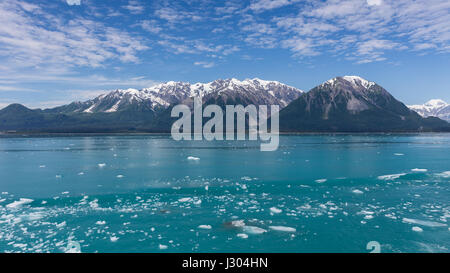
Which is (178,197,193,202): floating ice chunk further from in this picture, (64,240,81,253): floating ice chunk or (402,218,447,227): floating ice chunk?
(402,218,447,227): floating ice chunk

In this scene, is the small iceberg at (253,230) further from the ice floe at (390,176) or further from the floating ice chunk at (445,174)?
the floating ice chunk at (445,174)

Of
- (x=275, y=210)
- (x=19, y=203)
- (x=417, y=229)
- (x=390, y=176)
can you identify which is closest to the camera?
(x=417, y=229)

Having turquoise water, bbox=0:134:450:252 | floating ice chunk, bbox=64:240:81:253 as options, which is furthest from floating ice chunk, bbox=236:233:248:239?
floating ice chunk, bbox=64:240:81:253

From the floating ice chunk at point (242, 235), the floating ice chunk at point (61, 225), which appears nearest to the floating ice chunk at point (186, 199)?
the floating ice chunk at point (61, 225)

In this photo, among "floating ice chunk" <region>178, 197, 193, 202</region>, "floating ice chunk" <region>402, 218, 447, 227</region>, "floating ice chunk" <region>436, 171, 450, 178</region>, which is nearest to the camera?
"floating ice chunk" <region>402, 218, 447, 227</region>

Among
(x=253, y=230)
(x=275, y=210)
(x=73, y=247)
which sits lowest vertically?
(x=73, y=247)

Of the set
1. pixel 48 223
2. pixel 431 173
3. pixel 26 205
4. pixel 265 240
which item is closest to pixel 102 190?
pixel 26 205

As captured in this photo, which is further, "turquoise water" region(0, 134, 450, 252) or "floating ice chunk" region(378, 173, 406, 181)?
"floating ice chunk" region(378, 173, 406, 181)

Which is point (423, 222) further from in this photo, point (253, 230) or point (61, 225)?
point (61, 225)

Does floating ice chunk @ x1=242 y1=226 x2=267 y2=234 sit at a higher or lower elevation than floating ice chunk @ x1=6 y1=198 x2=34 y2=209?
lower

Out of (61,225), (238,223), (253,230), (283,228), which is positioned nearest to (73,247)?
(61,225)

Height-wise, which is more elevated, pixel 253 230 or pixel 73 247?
pixel 253 230

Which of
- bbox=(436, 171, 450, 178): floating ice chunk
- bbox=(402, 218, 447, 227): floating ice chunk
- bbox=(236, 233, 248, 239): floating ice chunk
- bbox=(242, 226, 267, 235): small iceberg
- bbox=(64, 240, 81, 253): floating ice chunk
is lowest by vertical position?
bbox=(64, 240, 81, 253): floating ice chunk
